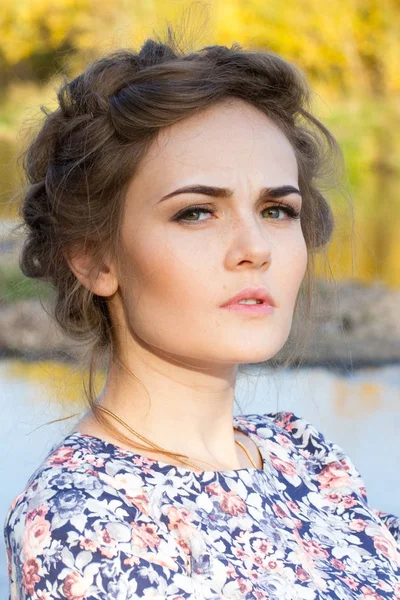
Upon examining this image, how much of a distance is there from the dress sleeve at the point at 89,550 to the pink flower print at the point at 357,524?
446 mm

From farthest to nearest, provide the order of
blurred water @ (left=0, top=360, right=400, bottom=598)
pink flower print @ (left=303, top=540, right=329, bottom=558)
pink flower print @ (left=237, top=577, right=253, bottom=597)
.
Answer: blurred water @ (left=0, top=360, right=400, bottom=598), pink flower print @ (left=303, top=540, right=329, bottom=558), pink flower print @ (left=237, top=577, right=253, bottom=597)

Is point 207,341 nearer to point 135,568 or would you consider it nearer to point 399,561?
point 135,568

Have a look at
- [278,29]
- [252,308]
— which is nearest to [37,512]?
[252,308]

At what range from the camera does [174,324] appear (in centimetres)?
134

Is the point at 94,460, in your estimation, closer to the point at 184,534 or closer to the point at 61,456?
the point at 61,456

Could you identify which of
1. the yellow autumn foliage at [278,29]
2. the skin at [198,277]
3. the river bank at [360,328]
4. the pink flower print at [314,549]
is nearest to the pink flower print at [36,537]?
the skin at [198,277]

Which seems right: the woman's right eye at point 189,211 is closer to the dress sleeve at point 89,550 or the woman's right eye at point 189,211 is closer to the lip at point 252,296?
the lip at point 252,296

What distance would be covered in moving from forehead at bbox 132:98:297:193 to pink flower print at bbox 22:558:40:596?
526 mm

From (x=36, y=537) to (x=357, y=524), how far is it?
0.63 metres

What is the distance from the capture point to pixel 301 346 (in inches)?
72.6

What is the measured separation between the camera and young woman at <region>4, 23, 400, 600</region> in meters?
1.24

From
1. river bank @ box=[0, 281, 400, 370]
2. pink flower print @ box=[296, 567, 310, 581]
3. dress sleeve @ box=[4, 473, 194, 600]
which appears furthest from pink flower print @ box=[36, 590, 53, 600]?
river bank @ box=[0, 281, 400, 370]

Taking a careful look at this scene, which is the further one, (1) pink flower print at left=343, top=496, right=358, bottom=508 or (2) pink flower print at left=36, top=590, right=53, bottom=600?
(1) pink flower print at left=343, top=496, right=358, bottom=508

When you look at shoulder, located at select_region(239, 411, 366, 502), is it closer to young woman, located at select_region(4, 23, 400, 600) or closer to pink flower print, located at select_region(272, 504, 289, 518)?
young woman, located at select_region(4, 23, 400, 600)
